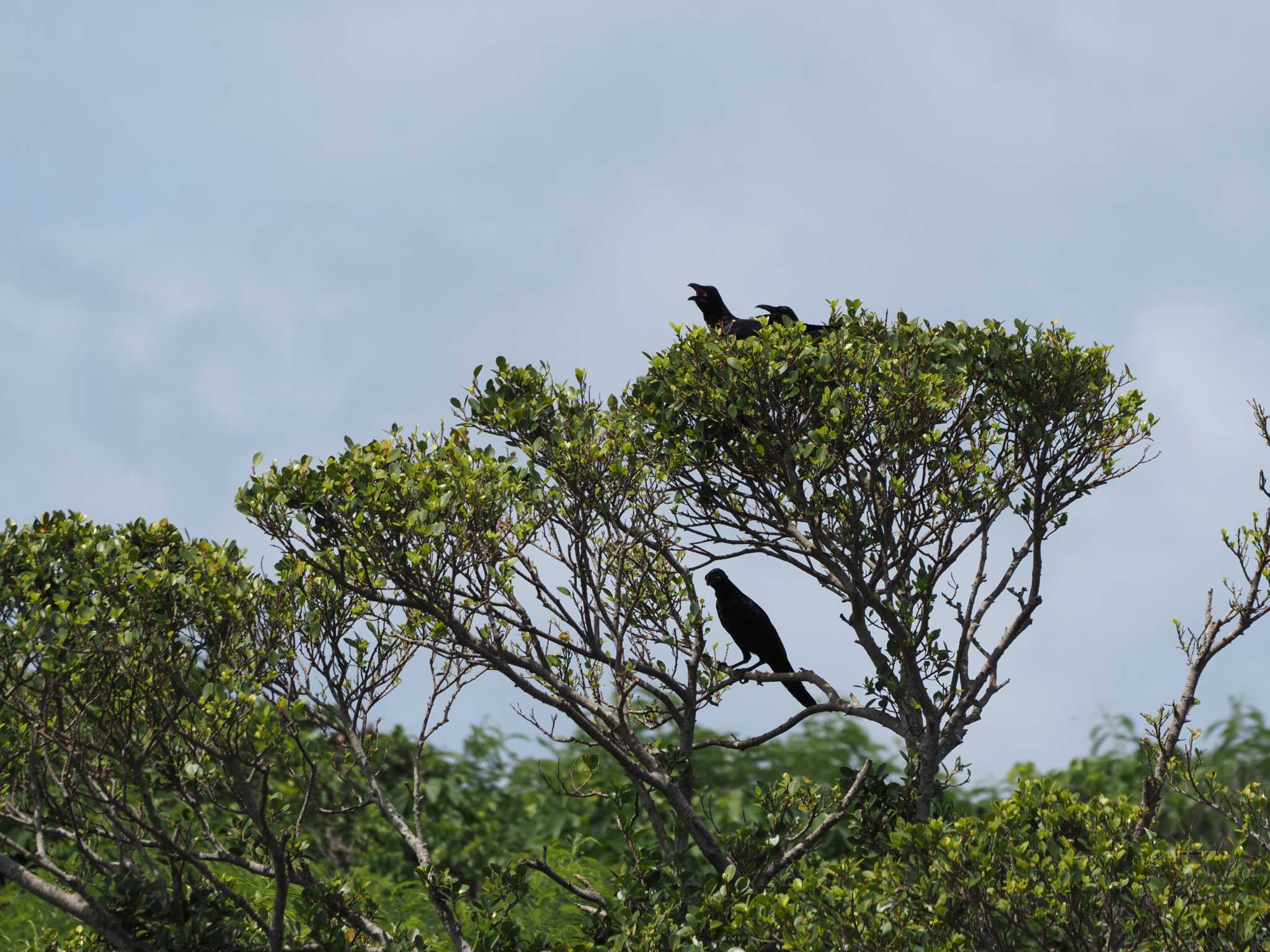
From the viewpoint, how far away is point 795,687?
1380 cm

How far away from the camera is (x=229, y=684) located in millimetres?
10234

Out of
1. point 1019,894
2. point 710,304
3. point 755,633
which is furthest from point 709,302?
point 1019,894

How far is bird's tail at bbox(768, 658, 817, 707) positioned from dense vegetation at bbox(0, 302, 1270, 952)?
4.46 feet

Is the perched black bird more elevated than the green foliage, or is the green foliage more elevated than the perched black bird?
the perched black bird

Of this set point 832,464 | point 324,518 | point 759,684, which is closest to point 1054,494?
point 832,464

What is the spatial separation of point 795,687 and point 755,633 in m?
0.71

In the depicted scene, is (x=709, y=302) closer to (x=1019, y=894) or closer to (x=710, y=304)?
(x=710, y=304)

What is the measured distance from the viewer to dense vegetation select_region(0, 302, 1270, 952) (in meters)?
9.59

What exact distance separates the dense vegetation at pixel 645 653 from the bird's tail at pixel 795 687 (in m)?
1.36

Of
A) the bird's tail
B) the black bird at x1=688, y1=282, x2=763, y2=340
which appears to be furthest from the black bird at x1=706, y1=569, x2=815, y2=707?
the black bird at x1=688, y1=282, x2=763, y2=340

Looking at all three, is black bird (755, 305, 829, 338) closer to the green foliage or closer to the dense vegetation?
the dense vegetation

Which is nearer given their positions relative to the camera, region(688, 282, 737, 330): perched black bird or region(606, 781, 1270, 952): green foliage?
region(606, 781, 1270, 952): green foliage

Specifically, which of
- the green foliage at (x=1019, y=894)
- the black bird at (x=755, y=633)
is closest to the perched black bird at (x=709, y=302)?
the black bird at (x=755, y=633)

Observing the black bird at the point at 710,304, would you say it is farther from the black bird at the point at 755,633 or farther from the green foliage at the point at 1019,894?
the green foliage at the point at 1019,894
